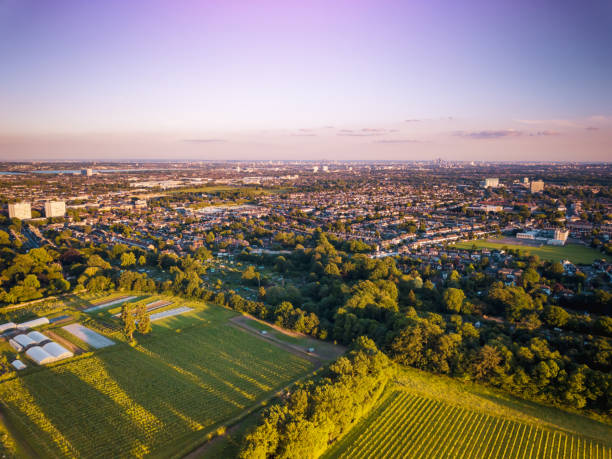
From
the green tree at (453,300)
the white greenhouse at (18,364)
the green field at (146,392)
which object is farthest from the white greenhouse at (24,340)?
the green tree at (453,300)

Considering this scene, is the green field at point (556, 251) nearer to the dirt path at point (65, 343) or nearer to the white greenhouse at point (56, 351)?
the dirt path at point (65, 343)

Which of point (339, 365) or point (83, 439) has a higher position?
point (339, 365)

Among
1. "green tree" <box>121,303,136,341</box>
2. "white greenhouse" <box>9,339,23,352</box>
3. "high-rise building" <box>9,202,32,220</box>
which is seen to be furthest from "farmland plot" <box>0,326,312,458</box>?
"high-rise building" <box>9,202,32,220</box>

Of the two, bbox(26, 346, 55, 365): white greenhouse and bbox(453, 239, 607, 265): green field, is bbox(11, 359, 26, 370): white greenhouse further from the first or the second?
bbox(453, 239, 607, 265): green field

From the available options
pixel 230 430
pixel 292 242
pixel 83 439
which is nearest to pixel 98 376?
pixel 83 439

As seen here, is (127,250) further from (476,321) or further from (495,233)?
(495,233)
